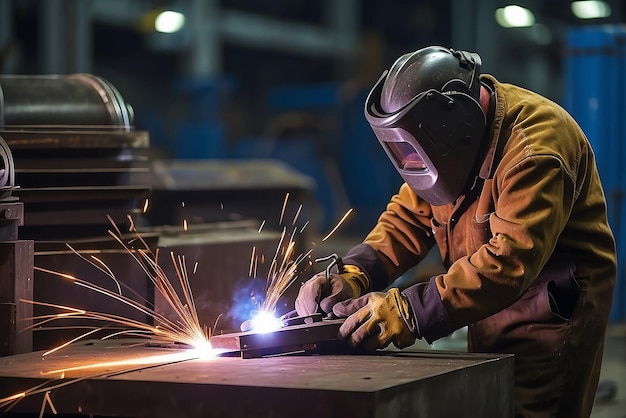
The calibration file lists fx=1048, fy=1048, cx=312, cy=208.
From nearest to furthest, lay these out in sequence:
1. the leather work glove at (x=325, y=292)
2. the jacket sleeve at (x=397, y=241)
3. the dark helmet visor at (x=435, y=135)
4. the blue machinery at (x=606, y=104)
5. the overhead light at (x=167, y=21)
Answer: the dark helmet visor at (x=435, y=135) < the leather work glove at (x=325, y=292) < the jacket sleeve at (x=397, y=241) < the blue machinery at (x=606, y=104) < the overhead light at (x=167, y=21)

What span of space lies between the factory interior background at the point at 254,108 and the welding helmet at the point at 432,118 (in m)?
0.77

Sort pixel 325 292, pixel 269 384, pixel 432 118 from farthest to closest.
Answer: pixel 325 292
pixel 432 118
pixel 269 384

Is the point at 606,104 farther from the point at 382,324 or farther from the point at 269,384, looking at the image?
the point at 269,384

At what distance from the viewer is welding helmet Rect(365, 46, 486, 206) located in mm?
2676

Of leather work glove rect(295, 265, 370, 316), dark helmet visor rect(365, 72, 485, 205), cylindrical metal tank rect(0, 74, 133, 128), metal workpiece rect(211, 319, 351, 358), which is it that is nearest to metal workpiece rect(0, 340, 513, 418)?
metal workpiece rect(211, 319, 351, 358)

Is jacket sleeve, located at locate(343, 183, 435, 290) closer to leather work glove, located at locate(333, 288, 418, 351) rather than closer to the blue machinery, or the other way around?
leather work glove, located at locate(333, 288, 418, 351)

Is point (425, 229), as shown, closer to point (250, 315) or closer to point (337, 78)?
point (250, 315)

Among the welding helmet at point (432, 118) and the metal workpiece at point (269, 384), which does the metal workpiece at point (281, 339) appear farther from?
the welding helmet at point (432, 118)

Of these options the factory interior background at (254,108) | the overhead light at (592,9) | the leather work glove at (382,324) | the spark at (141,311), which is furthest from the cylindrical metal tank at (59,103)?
the overhead light at (592,9)

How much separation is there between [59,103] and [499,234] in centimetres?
160

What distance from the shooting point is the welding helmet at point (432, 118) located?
268 centimetres

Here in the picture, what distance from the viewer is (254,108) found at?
62.6ft

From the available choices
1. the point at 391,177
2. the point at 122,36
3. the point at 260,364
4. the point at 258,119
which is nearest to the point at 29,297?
the point at 260,364

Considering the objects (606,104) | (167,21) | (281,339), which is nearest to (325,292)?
(281,339)
